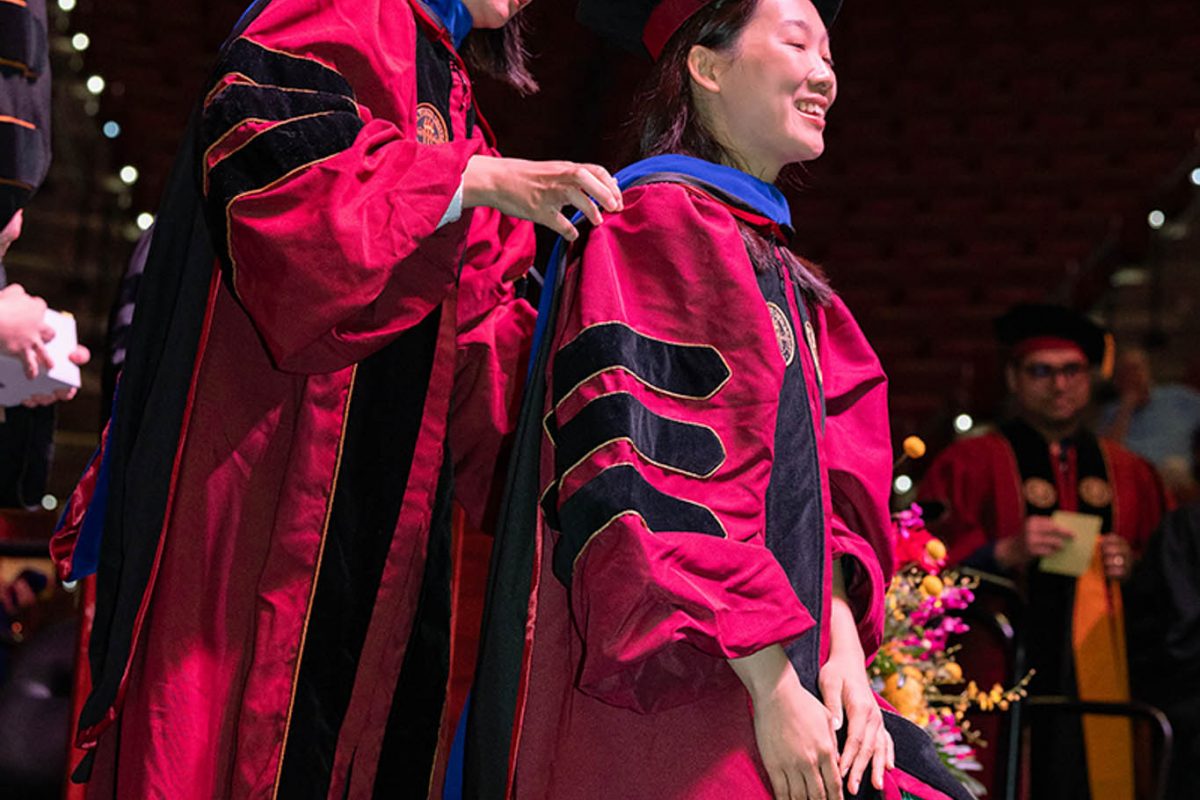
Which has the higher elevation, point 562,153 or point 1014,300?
point 562,153

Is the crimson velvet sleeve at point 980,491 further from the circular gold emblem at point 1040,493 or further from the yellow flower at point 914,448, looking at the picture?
the yellow flower at point 914,448

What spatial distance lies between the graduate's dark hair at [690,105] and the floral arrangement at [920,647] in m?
0.87

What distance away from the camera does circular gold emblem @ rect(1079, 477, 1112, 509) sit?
6051 mm

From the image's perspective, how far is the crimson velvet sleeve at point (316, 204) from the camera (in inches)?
70.2

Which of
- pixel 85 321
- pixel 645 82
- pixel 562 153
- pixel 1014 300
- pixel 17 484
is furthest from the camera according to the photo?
pixel 562 153

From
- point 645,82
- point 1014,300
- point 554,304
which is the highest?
point 1014,300

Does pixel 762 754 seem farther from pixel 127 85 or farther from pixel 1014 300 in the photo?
pixel 127 85

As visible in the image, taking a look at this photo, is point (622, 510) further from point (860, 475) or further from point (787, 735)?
point (860, 475)

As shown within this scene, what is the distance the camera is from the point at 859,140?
10656 mm

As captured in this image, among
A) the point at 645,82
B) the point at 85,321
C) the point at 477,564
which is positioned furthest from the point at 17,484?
→ the point at 85,321

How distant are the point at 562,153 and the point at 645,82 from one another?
803 centimetres

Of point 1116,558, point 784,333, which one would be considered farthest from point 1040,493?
point 784,333

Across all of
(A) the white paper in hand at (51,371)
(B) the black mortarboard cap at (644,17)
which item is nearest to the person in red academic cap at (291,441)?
(A) the white paper in hand at (51,371)

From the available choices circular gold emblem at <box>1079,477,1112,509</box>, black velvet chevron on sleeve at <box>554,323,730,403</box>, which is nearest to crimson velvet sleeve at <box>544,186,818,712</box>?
black velvet chevron on sleeve at <box>554,323,730,403</box>
